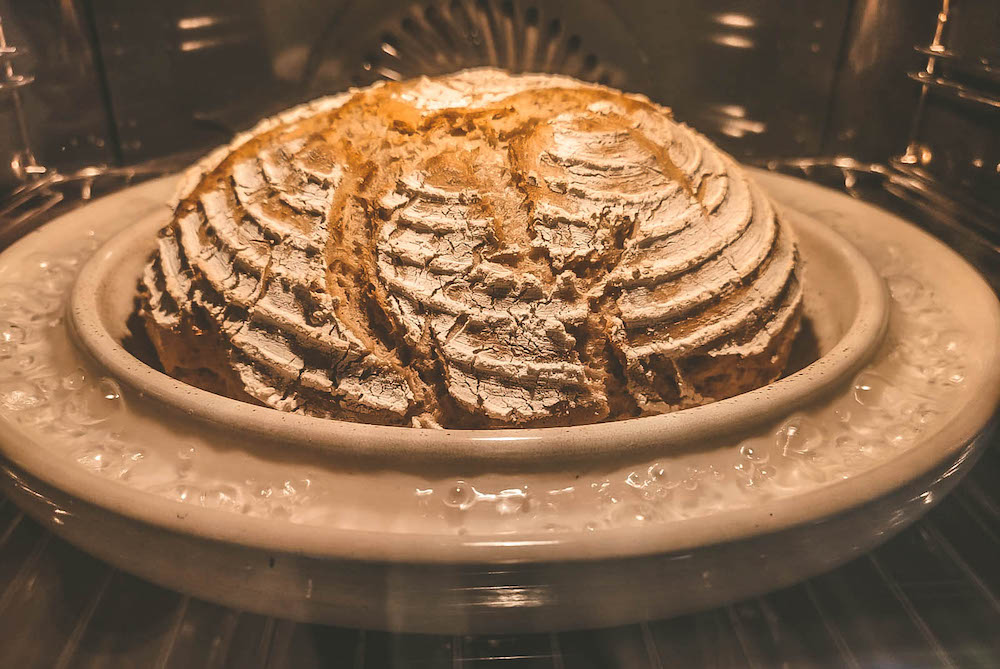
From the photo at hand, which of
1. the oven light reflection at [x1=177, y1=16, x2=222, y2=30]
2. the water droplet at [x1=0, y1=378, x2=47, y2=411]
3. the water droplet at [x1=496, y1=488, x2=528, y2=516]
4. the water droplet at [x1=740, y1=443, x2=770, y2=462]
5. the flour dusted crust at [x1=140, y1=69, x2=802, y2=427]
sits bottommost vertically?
the water droplet at [x1=0, y1=378, x2=47, y2=411]

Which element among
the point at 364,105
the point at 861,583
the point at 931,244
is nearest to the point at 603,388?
the point at 861,583

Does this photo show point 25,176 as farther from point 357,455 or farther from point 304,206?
point 357,455

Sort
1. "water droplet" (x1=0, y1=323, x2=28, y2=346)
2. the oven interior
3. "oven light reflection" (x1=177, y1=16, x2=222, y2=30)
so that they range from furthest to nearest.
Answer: "oven light reflection" (x1=177, y1=16, x2=222, y2=30) < the oven interior < "water droplet" (x1=0, y1=323, x2=28, y2=346)

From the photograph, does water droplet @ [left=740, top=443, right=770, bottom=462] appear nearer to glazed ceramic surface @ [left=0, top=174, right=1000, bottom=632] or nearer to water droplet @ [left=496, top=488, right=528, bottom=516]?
glazed ceramic surface @ [left=0, top=174, right=1000, bottom=632]

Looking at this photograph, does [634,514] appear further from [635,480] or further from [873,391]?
[873,391]

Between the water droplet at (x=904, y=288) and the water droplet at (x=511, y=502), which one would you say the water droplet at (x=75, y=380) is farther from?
the water droplet at (x=904, y=288)

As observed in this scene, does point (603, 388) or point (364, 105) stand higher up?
point (364, 105)

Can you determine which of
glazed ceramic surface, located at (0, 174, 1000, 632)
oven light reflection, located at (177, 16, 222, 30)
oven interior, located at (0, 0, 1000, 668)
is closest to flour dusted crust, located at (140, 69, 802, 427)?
glazed ceramic surface, located at (0, 174, 1000, 632)
